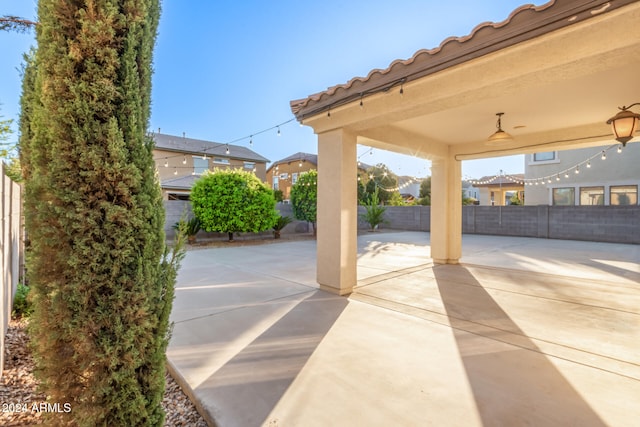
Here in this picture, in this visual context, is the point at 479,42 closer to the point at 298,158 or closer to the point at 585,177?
the point at 585,177

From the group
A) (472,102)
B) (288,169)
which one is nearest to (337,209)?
(472,102)

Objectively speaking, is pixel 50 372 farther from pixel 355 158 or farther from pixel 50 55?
pixel 355 158

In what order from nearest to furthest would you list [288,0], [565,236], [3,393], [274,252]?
[3,393], [288,0], [274,252], [565,236]

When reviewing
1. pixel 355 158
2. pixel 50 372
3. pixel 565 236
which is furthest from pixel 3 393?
pixel 565 236

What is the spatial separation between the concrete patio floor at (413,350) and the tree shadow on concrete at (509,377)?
0.01 meters

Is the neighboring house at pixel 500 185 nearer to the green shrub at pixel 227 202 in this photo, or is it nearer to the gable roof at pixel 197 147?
the green shrub at pixel 227 202

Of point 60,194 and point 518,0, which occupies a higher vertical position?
point 518,0

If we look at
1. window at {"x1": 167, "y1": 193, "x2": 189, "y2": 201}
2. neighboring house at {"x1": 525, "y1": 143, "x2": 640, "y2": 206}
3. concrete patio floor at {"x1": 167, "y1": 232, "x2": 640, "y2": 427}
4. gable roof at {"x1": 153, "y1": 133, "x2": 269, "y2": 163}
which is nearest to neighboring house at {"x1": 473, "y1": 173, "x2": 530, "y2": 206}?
neighboring house at {"x1": 525, "y1": 143, "x2": 640, "y2": 206}

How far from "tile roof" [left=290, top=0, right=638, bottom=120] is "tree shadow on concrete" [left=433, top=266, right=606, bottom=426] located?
271 centimetres

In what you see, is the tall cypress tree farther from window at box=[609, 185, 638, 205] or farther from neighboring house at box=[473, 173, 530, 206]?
neighboring house at box=[473, 173, 530, 206]

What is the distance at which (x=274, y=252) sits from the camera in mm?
8922

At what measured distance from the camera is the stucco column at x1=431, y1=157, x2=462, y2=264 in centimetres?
693

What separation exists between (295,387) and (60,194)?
1.87 meters

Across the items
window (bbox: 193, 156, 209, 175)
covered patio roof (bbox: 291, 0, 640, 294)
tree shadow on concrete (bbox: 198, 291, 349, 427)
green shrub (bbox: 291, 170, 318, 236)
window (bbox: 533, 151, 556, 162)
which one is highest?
window (bbox: 193, 156, 209, 175)
